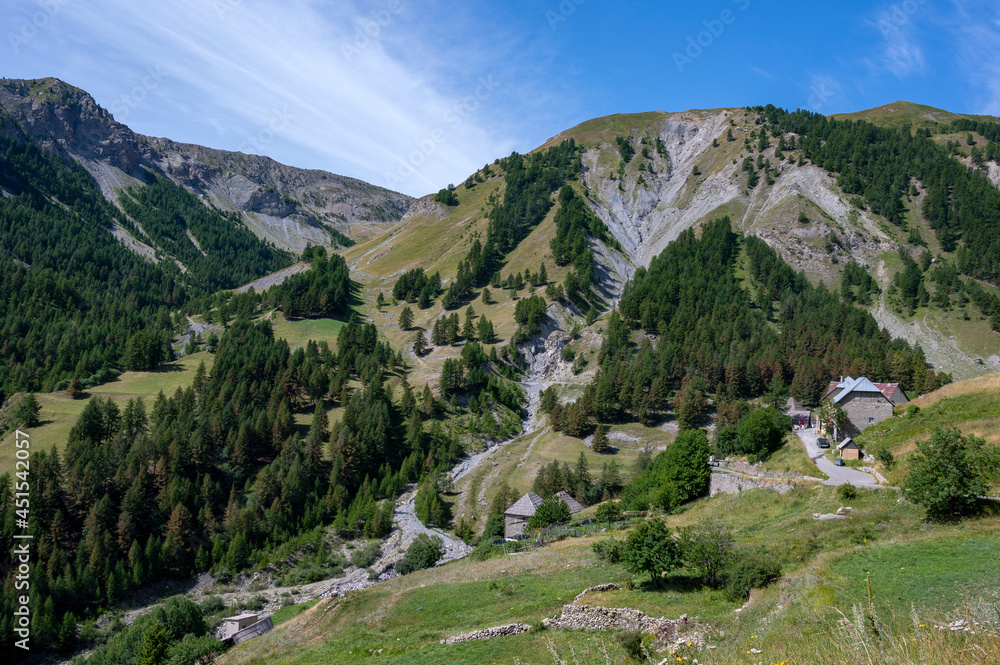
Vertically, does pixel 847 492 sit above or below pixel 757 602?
above

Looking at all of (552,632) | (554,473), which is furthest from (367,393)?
(552,632)

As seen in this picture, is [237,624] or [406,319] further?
[406,319]

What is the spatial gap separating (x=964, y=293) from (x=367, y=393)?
15823cm

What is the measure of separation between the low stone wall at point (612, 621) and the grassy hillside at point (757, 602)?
1.13 meters

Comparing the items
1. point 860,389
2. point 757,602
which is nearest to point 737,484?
point 860,389

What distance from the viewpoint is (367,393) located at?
366 ft

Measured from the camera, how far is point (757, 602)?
2088 cm

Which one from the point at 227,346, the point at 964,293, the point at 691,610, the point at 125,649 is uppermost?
the point at 964,293

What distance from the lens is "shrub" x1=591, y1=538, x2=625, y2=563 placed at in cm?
3700

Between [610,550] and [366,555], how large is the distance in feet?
157

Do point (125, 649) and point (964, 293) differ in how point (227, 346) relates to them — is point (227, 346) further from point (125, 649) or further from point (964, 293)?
point (964, 293)

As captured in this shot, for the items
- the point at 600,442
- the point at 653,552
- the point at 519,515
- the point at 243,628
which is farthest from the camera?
the point at 600,442

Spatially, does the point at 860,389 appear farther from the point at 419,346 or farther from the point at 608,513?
the point at 419,346

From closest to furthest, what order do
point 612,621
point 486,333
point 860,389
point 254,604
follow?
point 612,621 < point 254,604 < point 860,389 < point 486,333
